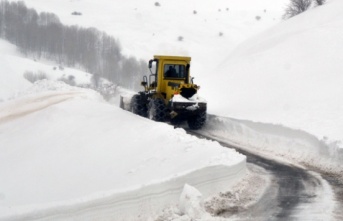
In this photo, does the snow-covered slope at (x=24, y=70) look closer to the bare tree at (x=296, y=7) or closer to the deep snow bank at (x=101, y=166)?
the bare tree at (x=296, y=7)

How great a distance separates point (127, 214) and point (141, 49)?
71.3m

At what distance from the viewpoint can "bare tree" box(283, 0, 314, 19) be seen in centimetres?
4116

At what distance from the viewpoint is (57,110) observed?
18.1 metres

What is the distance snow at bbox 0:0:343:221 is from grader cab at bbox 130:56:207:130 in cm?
121

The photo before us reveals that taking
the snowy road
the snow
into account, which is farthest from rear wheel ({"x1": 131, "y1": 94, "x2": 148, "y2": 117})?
the snowy road

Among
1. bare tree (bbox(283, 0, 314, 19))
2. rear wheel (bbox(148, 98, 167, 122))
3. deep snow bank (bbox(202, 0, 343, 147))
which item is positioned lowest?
rear wheel (bbox(148, 98, 167, 122))

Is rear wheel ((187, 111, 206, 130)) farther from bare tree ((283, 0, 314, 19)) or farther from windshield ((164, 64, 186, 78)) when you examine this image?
bare tree ((283, 0, 314, 19))

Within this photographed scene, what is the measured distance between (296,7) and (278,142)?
2854 centimetres

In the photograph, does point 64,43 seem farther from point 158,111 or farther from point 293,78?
point 158,111

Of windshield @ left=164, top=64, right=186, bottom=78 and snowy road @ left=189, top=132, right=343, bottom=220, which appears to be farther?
windshield @ left=164, top=64, right=186, bottom=78

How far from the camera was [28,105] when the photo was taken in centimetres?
2105

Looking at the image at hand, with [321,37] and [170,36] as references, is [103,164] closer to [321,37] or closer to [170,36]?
[321,37]

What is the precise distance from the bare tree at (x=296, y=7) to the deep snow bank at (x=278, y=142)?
76.3ft

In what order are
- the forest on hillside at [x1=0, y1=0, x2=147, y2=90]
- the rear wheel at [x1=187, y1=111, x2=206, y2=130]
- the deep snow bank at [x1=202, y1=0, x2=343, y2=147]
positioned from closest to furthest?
1. the deep snow bank at [x1=202, y1=0, x2=343, y2=147]
2. the rear wheel at [x1=187, y1=111, x2=206, y2=130]
3. the forest on hillside at [x1=0, y1=0, x2=147, y2=90]
